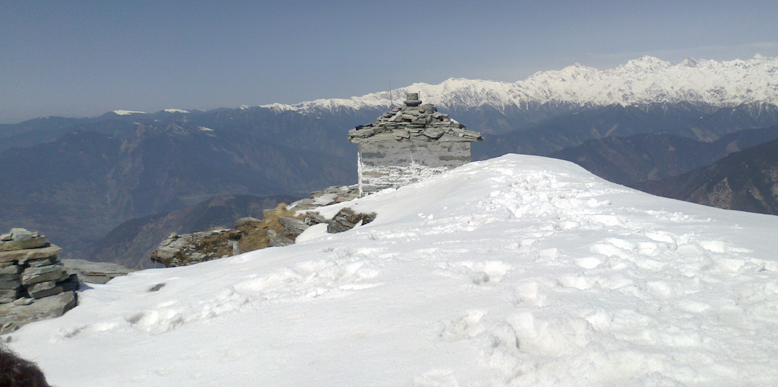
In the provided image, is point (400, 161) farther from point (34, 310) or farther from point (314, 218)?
point (34, 310)

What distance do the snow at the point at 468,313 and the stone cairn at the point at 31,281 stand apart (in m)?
0.25

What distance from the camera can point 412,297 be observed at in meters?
3.33

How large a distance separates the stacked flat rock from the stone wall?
0.71 ft

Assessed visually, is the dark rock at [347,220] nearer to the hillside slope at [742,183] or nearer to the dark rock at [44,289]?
the dark rock at [44,289]

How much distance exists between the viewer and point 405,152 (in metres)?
15.1

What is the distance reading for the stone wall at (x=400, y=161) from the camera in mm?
15023

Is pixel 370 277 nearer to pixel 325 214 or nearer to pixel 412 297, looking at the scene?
pixel 412 297

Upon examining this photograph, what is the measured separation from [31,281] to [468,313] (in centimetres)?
507

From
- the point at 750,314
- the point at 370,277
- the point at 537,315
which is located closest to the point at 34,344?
the point at 370,277

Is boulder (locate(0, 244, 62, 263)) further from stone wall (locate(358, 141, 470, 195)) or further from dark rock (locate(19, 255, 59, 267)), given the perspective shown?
stone wall (locate(358, 141, 470, 195))

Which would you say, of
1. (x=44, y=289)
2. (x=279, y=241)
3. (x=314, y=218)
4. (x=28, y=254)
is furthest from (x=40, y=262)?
(x=314, y=218)

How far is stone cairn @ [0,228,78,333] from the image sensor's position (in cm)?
416

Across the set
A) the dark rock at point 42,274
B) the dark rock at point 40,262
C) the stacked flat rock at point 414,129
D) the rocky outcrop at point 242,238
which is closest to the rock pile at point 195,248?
the rocky outcrop at point 242,238

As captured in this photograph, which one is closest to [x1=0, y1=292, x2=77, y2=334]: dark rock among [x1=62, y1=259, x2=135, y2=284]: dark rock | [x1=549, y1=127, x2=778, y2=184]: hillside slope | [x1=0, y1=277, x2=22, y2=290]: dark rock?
[x1=0, y1=277, x2=22, y2=290]: dark rock
